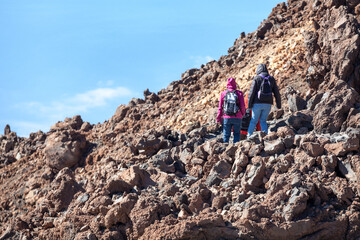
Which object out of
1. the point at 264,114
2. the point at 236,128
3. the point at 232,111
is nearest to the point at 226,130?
the point at 236,128

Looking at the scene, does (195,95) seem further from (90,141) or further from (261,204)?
(261,204)

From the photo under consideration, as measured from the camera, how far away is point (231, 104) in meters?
11.3

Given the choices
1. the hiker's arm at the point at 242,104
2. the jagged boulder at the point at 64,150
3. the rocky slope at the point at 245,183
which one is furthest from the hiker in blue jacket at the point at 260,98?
the jagged boulder at the point at 64,150

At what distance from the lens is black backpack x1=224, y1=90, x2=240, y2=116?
11273 mm

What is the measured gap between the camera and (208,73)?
23.2m

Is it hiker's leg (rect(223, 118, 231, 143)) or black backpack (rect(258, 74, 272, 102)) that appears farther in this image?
hiker's leg (rect(223, 118, 231, 143))

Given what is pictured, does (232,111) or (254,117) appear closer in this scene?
(232,111)

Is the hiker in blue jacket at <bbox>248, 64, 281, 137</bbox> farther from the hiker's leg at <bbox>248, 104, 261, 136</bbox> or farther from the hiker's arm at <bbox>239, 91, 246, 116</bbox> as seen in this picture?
the hiker's arm at <bbox>239, 91, 246, 116</bbox>

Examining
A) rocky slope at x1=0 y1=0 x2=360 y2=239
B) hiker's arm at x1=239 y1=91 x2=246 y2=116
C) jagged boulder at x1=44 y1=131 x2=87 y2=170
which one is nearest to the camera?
rocky slope at x1=0 y1=0 x2=360 y2=239

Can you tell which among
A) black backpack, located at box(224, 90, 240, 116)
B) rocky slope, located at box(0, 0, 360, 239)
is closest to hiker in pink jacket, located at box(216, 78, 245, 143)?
black backpack, located at box(224, 90, 240, 116)

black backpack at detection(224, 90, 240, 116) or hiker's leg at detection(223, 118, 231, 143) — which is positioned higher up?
black backpack at detection(224, 90, 240, 116)

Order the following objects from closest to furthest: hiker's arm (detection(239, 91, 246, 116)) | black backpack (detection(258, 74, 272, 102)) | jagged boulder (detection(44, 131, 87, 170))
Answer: black backpack (detection(258, 74, 272, 102)) → hiker's arm (detection(239, 91, 246, 116)) → jagged boulder (detection(44, 131, 87, 170))

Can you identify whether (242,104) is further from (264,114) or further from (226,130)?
(226,130)

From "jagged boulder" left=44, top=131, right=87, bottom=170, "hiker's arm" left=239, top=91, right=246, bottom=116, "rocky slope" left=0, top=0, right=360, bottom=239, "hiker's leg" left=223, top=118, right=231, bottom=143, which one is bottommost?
"rocky slope" left=0, top=0, right=360, bottom=239
